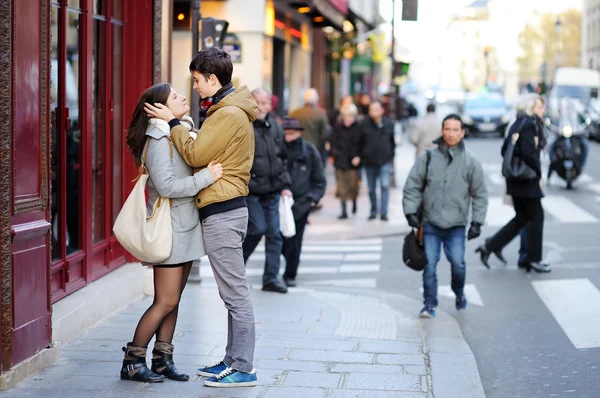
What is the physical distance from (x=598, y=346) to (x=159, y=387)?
3433 mm

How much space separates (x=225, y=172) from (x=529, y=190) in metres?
6.06

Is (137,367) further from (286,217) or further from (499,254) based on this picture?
(499,254)

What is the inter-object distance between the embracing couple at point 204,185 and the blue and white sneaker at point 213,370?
0.22 ft

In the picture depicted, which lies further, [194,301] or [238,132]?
[194,301]

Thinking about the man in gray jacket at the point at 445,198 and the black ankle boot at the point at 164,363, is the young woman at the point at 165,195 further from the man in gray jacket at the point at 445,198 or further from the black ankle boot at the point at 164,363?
the man in gray jacket at the point at 445,198

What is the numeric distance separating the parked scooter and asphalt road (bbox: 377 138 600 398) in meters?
5.49

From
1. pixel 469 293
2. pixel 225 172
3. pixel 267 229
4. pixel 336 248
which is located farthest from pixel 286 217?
pixel 336 248

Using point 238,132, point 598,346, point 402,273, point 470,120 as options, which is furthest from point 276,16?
point 470,120

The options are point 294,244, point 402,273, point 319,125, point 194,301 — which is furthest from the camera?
point 319,125

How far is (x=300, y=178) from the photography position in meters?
10.3

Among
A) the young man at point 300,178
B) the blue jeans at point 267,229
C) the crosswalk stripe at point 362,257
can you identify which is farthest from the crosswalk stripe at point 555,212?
the blue jeans at point 267,229

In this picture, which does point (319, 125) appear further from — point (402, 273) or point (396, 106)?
point (396, 106)

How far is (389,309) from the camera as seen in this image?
30.2 ft

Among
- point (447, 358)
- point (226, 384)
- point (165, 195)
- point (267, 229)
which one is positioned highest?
point (165, 195)
